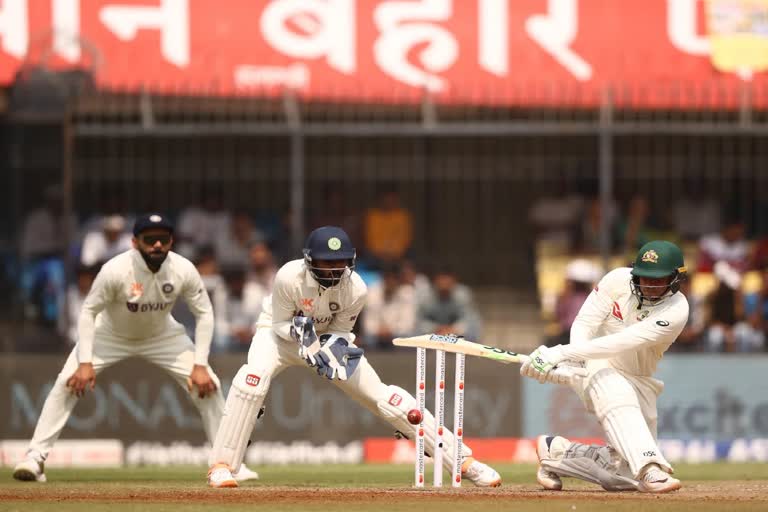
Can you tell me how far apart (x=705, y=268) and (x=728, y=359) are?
1.99 m

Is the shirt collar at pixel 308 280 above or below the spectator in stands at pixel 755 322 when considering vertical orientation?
above

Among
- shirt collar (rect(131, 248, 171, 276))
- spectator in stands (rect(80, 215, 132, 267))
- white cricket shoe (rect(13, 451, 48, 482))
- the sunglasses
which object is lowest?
white cricket shoe (rect(13, 451, 48, 482))

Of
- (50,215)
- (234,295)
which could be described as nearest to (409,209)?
(234,295)

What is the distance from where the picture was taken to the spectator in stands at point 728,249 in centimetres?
1700

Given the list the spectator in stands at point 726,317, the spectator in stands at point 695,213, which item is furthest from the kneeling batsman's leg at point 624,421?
the spectator in stands at point 695,213

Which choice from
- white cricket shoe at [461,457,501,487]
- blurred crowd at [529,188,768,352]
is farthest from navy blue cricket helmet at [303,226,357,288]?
blurred crowd at [529,188,768,352]

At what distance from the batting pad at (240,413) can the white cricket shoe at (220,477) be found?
4cm

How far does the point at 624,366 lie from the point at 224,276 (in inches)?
274

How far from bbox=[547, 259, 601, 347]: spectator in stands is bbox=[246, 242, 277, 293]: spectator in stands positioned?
2988 mm

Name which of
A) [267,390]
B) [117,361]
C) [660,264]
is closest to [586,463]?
[660,264]

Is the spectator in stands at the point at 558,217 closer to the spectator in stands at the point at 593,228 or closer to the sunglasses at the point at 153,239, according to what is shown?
the spectator in stands at the point at 593,228

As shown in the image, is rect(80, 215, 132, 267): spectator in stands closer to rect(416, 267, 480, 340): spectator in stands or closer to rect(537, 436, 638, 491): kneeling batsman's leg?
rect(416, 267, 480, 340): spectator in stands

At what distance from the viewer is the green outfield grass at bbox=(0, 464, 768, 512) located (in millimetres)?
8633

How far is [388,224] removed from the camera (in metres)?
17.3
